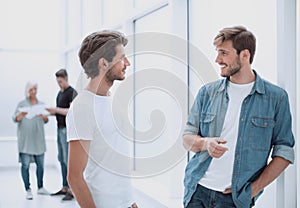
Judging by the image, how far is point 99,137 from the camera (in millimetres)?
1621

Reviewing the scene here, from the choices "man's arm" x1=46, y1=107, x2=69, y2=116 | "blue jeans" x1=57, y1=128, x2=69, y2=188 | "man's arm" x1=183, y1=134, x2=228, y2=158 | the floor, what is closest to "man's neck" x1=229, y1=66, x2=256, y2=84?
"man's arm" x1=183, y1=134, x2=228, y2=158

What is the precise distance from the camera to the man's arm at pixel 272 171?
6.26 feet

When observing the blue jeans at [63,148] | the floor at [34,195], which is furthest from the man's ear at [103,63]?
the blue jeans at [63,148]

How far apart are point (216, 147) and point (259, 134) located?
0.21 metres

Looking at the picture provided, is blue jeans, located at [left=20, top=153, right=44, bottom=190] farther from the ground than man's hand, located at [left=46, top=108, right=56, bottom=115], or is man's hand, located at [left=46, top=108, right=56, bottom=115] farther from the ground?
man's hand, located at [left=46, top=108, right=56, bottom=115]

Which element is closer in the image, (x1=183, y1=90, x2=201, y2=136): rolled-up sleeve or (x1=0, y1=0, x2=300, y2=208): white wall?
(x1=183, y1=90, x2=201, y2=136): rolled-up sleeve

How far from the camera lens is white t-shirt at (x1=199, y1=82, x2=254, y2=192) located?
6.52 ft

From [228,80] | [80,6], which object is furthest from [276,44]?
[80,6]

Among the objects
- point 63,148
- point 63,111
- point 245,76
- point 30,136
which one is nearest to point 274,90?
point 245,76

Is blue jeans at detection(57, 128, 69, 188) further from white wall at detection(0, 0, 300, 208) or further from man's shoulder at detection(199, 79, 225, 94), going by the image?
man's shoulder at detection(199, 79, 225, 94)

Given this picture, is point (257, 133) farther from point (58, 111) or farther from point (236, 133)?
point (58, 111)

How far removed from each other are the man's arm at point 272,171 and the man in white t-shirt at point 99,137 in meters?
0.56

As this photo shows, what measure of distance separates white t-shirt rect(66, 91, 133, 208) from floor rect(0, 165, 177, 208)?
164cm

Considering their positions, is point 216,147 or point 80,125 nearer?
point 80,125
